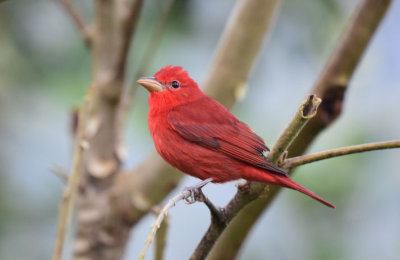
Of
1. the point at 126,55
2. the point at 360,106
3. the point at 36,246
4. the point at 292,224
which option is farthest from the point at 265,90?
the point at 36,246

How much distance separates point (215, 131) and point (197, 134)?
7 cm

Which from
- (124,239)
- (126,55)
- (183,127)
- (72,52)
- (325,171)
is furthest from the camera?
(72,52)

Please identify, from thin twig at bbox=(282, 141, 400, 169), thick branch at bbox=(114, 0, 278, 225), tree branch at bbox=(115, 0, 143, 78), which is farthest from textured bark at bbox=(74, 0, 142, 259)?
thin twig at bbox=(282, 141, 400, 169)

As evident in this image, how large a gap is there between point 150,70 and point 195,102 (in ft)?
5.42

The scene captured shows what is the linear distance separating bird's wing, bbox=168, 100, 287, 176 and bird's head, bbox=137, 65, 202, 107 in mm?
98

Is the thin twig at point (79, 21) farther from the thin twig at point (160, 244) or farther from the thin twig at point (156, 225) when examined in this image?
the thin twig at point (156, 225)

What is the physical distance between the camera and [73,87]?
13.3 feet

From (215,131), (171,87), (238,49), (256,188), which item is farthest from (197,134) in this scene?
(238,49)

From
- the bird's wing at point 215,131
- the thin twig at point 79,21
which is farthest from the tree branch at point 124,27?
the bird's wing at point 215,131

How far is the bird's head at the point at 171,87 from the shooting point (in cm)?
258

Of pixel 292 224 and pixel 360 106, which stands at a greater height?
pixel 360 106

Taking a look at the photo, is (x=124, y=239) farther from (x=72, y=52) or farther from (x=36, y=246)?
(x=72, y=52)

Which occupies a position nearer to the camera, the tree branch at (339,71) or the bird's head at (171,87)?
the tree branch at (339,71)

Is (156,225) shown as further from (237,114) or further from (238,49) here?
(237,114)
